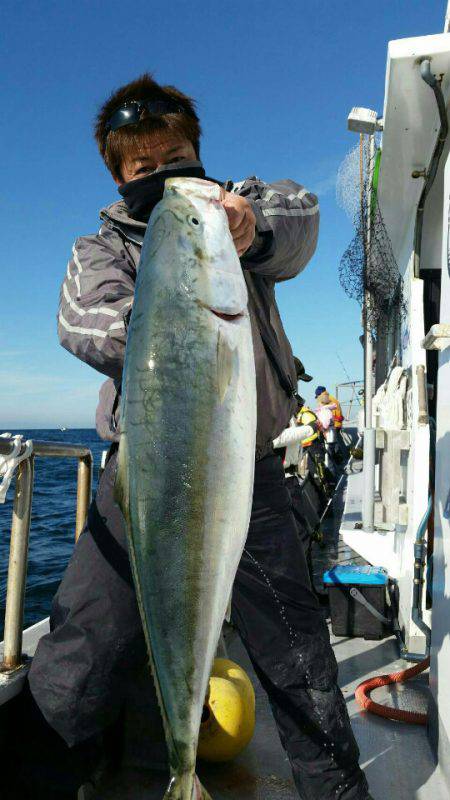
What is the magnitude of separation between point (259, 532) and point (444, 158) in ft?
9.93

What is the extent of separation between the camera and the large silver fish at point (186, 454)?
4.92ft

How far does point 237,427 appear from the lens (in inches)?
60.0

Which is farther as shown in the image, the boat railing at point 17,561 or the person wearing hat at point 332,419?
the person wearing hat at point 332,419

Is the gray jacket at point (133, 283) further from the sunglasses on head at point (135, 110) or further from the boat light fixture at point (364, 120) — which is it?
the boat light fixture at point (364, 120)

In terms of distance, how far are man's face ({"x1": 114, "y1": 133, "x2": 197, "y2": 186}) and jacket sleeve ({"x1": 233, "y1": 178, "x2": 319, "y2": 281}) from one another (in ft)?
0.82

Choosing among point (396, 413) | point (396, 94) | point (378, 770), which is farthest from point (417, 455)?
point (396, 94)

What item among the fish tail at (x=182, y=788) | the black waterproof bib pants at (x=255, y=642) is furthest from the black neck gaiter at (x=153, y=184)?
the fish tail at (x=182, y=788)

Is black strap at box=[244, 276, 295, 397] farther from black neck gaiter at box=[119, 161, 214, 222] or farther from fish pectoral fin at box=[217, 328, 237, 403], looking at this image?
fish pectoral fin at box=[217, 328, 237, 403]

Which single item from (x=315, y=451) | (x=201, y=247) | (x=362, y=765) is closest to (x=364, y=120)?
(x=201, y=247)

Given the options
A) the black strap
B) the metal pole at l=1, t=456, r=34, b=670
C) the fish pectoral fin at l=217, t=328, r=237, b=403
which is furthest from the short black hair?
the metal pole at l=1, t=456, r=34, b=670

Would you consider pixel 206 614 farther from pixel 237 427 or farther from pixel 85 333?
pixel 85 333

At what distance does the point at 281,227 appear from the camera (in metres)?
2.11

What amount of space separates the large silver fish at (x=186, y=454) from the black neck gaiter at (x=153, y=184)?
0.39 m

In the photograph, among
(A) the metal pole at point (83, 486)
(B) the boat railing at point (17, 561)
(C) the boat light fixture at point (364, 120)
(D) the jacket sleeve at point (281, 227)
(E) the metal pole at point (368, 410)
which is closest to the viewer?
(D) the jacket sleeve at point (281, 227)
